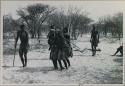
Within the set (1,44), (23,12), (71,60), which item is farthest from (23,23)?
(71,60)

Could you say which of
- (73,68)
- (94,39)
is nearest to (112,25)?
(94,39)

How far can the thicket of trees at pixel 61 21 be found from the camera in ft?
11.6

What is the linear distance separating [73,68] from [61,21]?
574 mm

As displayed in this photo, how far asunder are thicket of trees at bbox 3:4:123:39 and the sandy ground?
0.11 m

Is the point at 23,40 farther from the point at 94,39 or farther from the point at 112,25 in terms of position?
the point at 112,25

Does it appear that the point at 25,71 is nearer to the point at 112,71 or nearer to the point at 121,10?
the point at 112,71

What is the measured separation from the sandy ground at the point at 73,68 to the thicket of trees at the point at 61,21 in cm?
11

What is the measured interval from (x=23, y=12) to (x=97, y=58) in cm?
103

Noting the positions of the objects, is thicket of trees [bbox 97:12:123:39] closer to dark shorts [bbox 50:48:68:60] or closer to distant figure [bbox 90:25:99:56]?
distant figure [bbox 90:25:99:56]

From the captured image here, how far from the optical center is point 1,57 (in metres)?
3.50

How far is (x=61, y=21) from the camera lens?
355cm

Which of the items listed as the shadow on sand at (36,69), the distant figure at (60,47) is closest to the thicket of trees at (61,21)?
the distant figure at (60,47)

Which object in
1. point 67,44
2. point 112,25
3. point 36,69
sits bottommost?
point 36,69

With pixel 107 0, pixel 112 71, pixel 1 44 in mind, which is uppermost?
pixel 107 0
